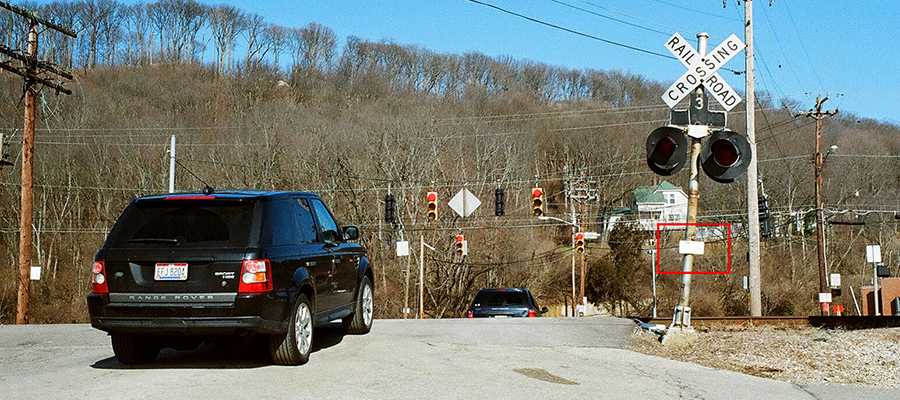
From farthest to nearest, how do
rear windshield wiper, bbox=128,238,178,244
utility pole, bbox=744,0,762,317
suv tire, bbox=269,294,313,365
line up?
utility pole, bbox=744,0,762,317 → suv tire, bbox=269,294,313,365 → rear windshield wiper, bbox=128,238,178,244

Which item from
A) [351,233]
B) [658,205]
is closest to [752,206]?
[351,233]

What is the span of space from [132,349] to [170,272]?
1301 mm

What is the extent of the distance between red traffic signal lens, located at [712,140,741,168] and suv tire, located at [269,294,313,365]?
227 inches

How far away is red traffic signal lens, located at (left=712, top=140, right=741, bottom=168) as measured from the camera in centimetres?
1124

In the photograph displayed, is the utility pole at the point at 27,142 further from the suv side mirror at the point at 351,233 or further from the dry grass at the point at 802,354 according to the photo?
the dry grass at the point at 802,354

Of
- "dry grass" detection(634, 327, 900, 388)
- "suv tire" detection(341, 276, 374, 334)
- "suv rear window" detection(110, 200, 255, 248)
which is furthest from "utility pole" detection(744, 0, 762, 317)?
"suv rear window" detection(110, 200, 255, 248)

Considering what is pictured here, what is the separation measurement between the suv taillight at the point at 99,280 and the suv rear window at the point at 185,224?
9.0 inches

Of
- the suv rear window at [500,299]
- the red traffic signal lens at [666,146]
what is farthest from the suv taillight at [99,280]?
the suv rear window at [500,299]

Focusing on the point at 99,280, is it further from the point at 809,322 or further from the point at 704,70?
the point at 809,322

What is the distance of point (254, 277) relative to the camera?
792 cm

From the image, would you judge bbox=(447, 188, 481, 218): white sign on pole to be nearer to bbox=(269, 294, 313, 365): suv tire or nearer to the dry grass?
the dry grass

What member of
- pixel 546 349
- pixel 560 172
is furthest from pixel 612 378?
pixel 560 172

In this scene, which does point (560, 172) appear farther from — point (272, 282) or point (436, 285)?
point (272, 282)

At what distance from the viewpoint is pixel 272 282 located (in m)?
8.05
